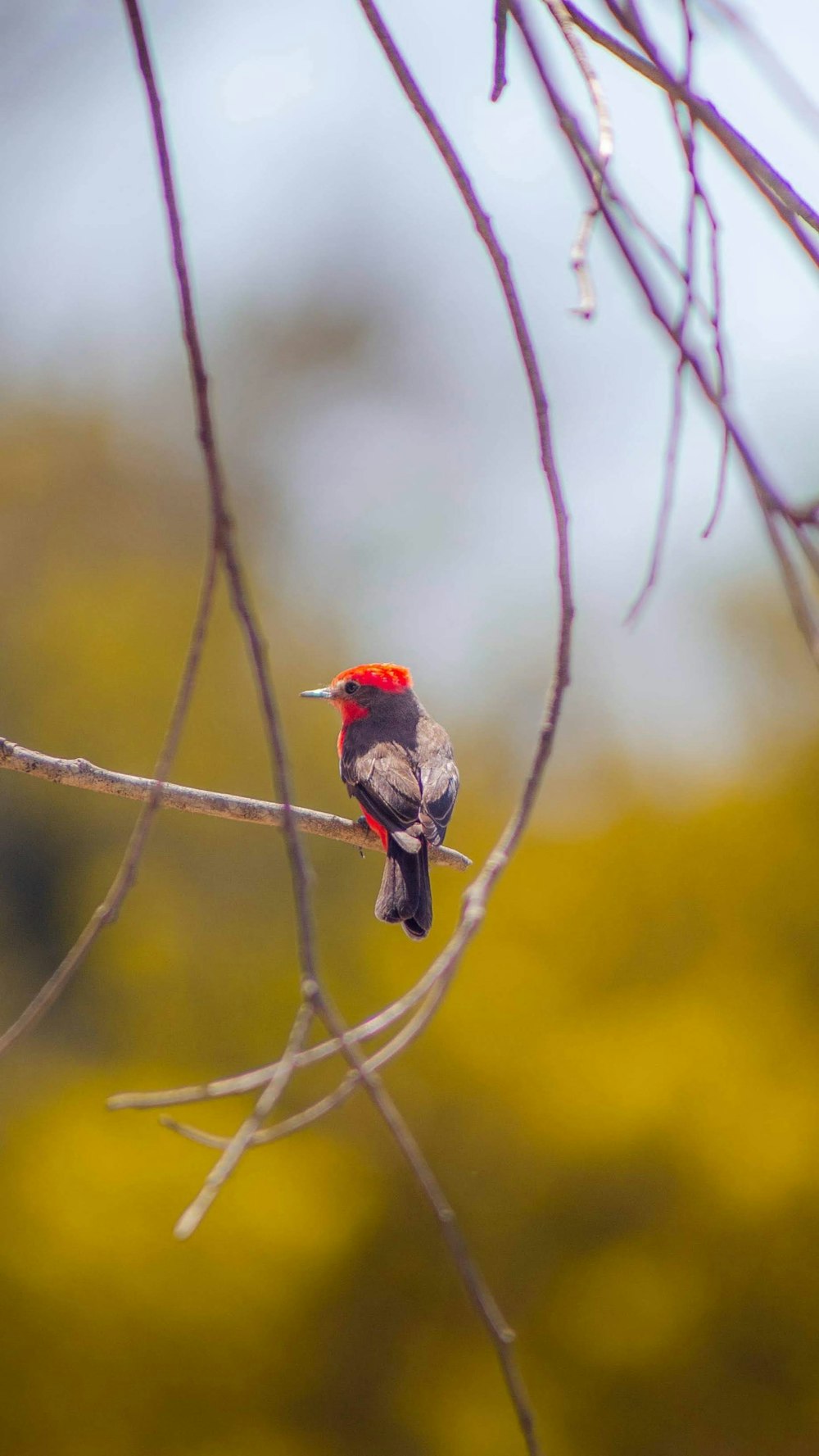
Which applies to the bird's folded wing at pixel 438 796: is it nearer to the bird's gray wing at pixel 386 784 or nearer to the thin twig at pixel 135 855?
the bird's gray wing at pixel 386 784

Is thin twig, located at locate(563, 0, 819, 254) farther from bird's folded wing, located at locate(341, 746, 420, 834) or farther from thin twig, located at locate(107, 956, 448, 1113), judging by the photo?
bird's folded wing, located at locate(341, 746, 420, 834)

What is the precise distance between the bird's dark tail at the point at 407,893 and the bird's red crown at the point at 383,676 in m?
0.75

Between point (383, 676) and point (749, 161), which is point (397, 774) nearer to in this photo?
point (383, 676)

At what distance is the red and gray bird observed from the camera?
3348 millimetres

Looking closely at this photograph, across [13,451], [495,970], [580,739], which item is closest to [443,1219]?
[495,970]

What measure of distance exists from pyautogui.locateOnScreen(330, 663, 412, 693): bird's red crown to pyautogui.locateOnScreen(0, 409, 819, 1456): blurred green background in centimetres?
515

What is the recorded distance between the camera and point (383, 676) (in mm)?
4121

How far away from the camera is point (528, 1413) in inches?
43.6

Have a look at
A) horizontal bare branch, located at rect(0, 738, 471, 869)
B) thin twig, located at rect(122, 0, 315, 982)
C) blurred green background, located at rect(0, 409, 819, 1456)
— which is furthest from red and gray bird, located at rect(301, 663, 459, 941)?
blurred green background, located at rect(0, 409, 819, 1456)

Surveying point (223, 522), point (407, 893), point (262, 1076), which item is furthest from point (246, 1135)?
point (407, 893)

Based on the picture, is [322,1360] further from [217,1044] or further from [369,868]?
[369,868]

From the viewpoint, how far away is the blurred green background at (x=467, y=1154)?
26.3 ft

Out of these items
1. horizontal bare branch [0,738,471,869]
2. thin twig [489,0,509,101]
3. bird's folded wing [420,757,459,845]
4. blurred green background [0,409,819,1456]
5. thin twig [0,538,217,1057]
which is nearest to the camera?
thin twig [0,538,217,1057]

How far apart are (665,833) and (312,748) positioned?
266 centimetres
